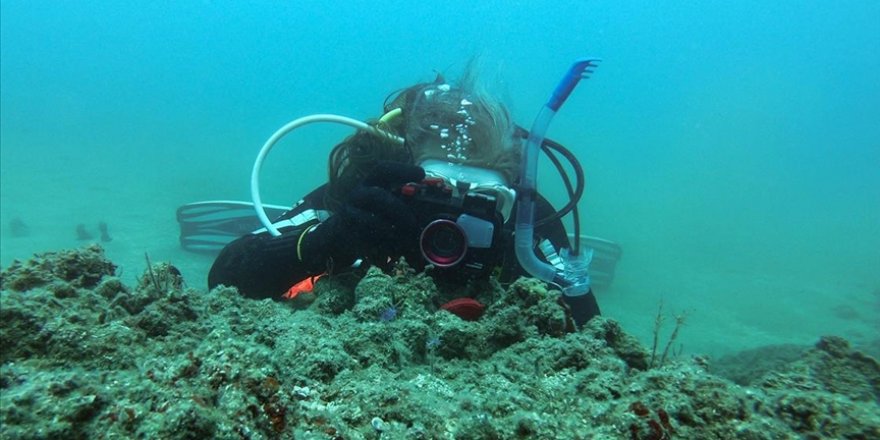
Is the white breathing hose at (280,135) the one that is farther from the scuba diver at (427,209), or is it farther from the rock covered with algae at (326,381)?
the rock covered with algae at (326,381)

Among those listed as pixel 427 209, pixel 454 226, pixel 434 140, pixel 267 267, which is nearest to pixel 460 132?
pixel 434 140

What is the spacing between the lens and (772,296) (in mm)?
14844

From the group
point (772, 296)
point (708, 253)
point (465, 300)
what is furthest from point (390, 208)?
point (708, 253)

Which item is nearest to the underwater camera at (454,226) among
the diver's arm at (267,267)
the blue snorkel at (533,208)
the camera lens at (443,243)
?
the camera lens at (443,243)

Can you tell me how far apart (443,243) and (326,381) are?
4.42 ft

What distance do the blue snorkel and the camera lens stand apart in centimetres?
59

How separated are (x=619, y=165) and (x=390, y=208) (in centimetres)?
6921

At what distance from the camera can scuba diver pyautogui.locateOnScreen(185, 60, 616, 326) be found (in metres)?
2.46

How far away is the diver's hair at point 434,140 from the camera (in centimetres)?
296

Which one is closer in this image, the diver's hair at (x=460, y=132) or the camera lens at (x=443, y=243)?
the camera lens at (x=443, y=243)

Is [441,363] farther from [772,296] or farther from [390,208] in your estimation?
[772,296]

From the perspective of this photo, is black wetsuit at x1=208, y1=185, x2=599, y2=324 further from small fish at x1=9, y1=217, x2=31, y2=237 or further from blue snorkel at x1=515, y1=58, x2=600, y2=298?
small fish at x1=9, y1=217, x2=31, y2=237

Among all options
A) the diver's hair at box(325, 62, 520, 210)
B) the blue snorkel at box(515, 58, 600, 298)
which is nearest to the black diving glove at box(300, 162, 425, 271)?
the diver's hair at box(325, 62, 520, 210)

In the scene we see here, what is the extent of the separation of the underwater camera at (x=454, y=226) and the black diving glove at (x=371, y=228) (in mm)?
69
